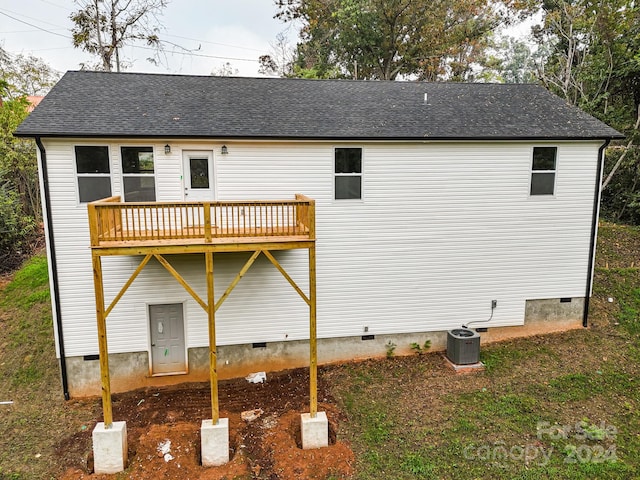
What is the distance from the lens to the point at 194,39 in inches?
841

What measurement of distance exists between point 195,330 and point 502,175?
823 cm

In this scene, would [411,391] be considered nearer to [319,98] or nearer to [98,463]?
[98,463]

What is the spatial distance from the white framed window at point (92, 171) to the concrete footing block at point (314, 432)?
620 cm

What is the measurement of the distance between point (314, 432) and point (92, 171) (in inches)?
268

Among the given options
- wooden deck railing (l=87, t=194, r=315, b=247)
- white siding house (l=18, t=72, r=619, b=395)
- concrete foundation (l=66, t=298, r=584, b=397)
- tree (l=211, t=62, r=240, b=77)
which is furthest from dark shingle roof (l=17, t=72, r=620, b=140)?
tree (l=211, t=62, r=240, b=77)

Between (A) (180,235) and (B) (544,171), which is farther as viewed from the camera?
(B) (544,171)

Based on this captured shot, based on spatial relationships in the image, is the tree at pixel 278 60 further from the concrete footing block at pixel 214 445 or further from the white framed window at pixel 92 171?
the concrete footing block at pixel 214 445

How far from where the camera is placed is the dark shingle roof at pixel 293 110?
27.8 feet

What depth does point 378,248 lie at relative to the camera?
954 cm

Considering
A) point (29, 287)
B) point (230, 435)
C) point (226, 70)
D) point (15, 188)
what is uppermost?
point (226, 70)

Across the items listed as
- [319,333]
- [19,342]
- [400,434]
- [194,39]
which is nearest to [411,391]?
[400,434]

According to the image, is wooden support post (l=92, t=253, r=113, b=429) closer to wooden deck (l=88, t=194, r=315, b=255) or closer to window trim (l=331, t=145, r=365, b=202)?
wooden deck (l=88, t=194, r=315, b=255)

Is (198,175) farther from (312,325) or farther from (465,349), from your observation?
(465,349)

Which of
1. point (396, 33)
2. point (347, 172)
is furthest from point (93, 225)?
point (396, 33)
